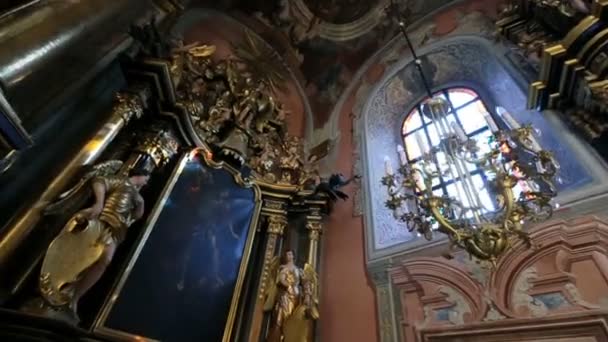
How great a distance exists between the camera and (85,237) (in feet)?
7.35

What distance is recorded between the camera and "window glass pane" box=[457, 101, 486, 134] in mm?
4359

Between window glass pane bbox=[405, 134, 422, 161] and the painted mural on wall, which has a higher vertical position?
window glass pane bbox=[405, 134, 422, 161]

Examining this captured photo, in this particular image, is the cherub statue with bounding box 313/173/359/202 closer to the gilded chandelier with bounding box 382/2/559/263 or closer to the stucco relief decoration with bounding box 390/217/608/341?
the stucco relief decoration with bounding box 390/217/608/341

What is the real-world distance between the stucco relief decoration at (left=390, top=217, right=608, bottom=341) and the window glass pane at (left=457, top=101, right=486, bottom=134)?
79.4 inches

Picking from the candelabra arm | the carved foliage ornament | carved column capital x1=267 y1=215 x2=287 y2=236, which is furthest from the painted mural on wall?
the candelabra arm

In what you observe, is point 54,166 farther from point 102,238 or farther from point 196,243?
point 196,243

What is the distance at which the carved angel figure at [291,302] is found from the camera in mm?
2959

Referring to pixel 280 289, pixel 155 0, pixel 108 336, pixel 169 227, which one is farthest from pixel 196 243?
pixel 155 0

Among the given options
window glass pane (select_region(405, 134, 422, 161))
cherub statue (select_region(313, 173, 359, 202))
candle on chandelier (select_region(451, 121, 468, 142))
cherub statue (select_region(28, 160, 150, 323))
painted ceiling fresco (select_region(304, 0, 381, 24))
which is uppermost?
painted ceiling fresco (select_region(304, 0, 381, 24))

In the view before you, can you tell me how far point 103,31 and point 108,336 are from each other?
2.73m

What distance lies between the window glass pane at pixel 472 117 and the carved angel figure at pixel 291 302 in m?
2.77

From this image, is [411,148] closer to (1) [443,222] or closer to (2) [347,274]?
(2) [347,274]

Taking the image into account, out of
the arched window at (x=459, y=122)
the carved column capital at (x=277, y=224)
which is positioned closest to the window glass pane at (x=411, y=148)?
the arched window at (x=459, y=122)

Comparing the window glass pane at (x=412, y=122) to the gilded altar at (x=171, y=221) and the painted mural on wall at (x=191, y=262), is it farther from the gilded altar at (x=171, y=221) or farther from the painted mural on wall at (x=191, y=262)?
the painted mural on wall at (x=191, y=262)
